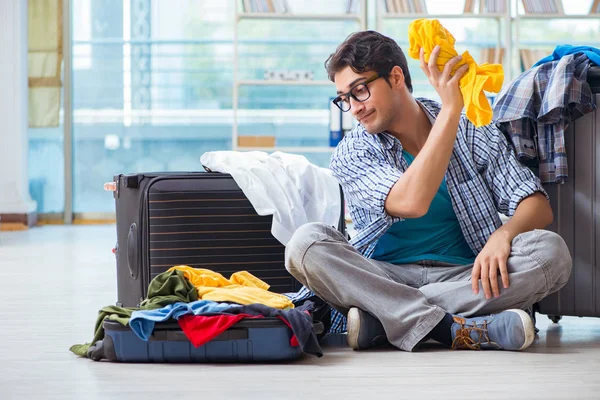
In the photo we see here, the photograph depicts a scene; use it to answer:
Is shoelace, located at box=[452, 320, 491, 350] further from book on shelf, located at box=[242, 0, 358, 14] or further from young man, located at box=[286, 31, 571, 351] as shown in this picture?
book on shelf, located at box=[242, 0, 358, 14]

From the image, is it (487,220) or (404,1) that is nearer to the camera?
(487,220)

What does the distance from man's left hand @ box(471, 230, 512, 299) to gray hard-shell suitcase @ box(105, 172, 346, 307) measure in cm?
57

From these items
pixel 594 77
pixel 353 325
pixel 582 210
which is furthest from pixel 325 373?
pixel 594 77

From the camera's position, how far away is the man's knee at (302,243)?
194cm

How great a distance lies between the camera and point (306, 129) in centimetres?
655

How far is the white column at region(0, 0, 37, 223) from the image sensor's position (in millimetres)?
6016

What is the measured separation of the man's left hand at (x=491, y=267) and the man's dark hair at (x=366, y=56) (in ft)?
1.52

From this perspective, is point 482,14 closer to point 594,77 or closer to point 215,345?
point 594,77

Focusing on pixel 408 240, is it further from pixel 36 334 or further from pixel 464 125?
pixel 36 334

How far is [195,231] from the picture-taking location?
2250 mm

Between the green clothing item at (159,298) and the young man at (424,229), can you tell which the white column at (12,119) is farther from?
the young man at (424,229)

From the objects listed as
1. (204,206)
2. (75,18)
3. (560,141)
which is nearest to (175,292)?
(204,206)

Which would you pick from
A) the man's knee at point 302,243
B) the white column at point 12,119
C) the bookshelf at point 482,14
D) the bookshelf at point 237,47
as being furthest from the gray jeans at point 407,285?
the white column at point 12,119

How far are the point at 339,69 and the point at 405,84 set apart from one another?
0.57 feet
